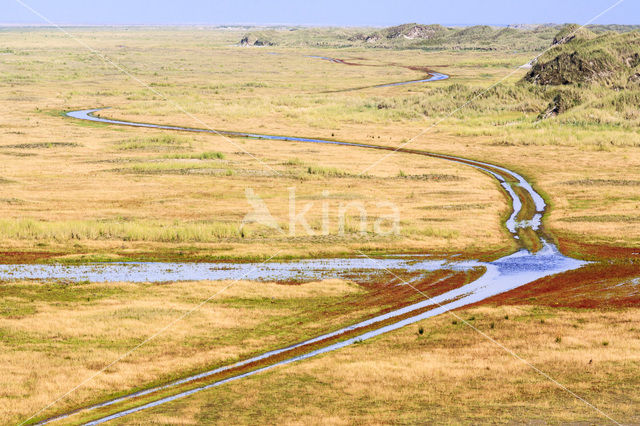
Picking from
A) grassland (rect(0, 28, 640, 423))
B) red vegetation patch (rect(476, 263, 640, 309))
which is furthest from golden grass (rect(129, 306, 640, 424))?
red vegetation patch (rect(476, 263, 640, 309))

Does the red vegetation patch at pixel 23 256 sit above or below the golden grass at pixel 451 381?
above

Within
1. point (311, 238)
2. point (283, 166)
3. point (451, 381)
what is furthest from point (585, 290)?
point (283, 166)

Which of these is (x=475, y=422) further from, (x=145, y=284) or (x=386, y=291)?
(x=145, y=284)

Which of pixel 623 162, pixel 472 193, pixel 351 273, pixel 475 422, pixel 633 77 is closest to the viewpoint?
pixel 475 422

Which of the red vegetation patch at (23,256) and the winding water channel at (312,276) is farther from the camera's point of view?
the red vegetation patch at (23,256)

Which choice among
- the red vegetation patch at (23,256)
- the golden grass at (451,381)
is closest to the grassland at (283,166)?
the red vegetation patch at (23,256)

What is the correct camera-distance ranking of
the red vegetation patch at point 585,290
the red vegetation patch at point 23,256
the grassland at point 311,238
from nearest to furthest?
the grassland at point 311,238 → the red vegetation patch at point 585,290 → the red vegetation patch at point 23,256

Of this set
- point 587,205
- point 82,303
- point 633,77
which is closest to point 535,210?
point 587,205

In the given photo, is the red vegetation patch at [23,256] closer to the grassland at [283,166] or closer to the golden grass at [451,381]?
the grassland at [283,166]
